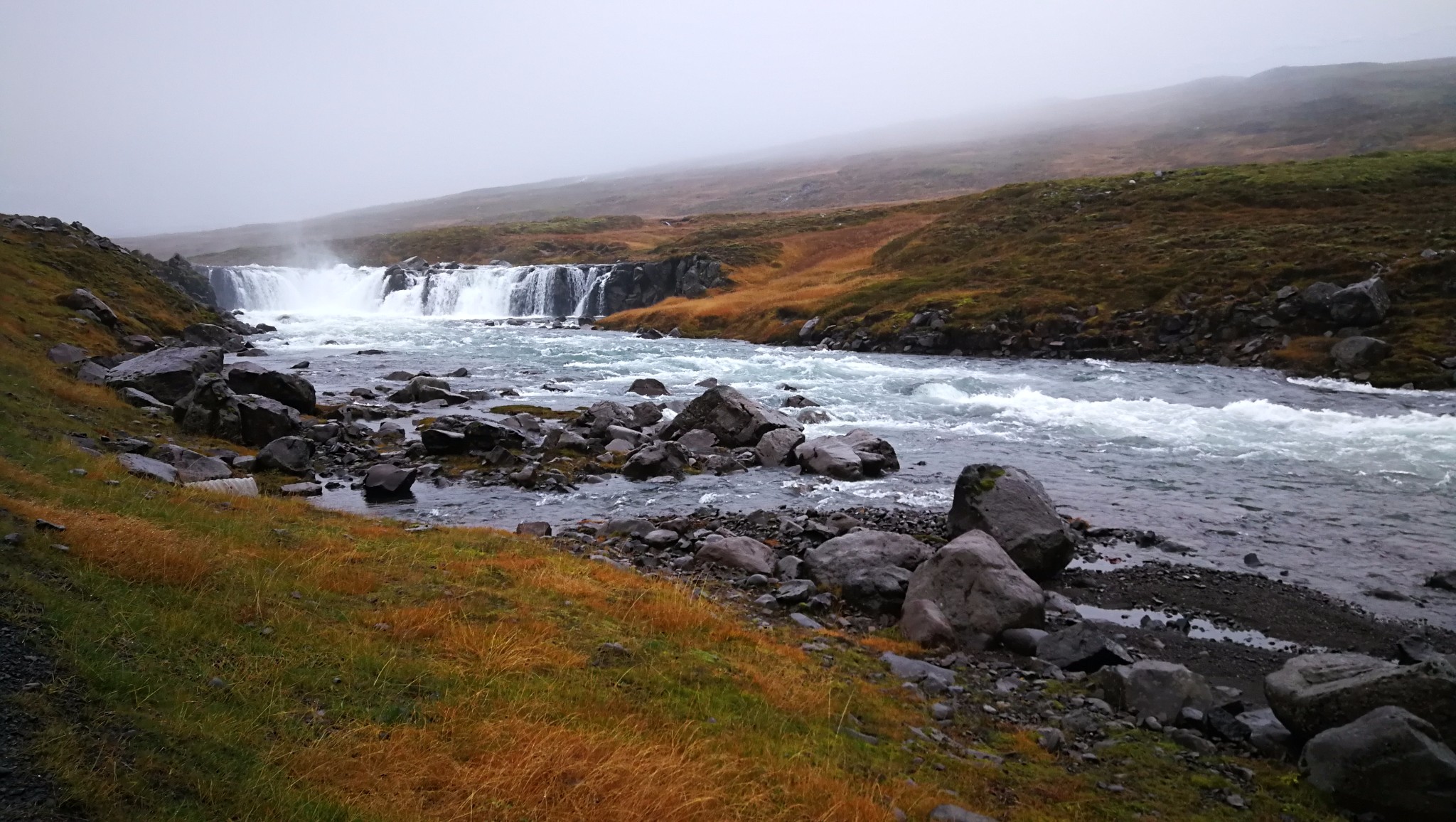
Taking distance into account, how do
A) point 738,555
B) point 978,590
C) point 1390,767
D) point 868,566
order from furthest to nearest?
point 738,555
point 868,566
point 978,590
point 1390,767

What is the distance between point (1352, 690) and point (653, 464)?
1929 centimetres

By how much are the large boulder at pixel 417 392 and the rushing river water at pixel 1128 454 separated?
2940 mm

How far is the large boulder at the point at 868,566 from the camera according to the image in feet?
50.4

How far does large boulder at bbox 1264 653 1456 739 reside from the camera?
30.3 feet

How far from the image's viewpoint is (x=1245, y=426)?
99.8ft

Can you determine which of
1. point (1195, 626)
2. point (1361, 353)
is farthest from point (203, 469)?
point (1361, 353)

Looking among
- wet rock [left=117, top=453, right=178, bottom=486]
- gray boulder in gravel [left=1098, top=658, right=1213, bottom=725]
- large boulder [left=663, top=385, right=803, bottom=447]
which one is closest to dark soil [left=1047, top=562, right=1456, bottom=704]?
gray boulder in gravel [left=1098, top=658, right=1213, bottom=725]

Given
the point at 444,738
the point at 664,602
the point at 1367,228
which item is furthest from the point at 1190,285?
the point at 444,738

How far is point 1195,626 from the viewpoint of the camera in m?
14.7

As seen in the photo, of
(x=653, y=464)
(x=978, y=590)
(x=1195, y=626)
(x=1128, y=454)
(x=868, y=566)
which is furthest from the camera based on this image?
(x=1128, y=454)

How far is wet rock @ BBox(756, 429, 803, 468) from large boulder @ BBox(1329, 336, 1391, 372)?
1200 inches

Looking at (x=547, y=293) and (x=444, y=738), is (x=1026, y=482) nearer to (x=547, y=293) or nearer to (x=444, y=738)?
(x=444, y=738)

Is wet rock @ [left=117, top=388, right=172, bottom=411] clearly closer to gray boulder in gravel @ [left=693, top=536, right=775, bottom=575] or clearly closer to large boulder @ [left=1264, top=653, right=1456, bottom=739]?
gray boulder in gravel @ [left=693, top=536, right=775, bottom=575]

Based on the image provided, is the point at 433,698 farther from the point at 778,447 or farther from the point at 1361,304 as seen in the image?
the point at 1361,304
